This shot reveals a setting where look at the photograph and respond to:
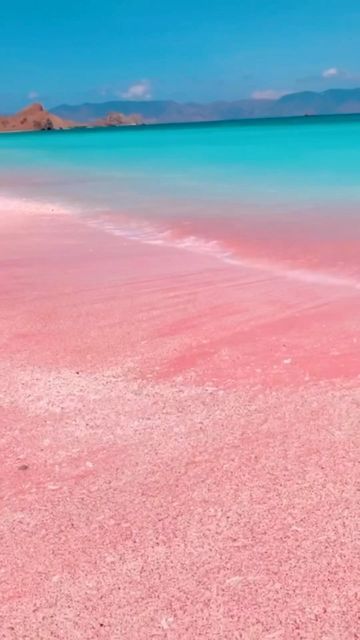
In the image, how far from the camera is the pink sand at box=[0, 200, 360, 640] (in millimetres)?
2955

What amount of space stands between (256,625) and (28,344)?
3.95m

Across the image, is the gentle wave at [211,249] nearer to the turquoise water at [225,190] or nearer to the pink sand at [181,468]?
the turquoise water at [225,190]

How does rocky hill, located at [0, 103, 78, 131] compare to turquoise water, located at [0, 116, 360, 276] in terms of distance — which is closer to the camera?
turquoise water, located at [0, 116, 360, 276]

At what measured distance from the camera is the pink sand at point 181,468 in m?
2.96

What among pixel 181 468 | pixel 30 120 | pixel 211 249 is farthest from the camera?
pixel 30 120

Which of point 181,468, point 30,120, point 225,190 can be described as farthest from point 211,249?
point 30,120

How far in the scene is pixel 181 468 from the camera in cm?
404

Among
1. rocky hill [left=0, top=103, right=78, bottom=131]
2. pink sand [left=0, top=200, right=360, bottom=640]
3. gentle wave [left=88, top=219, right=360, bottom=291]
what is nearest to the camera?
pink sand [left=0, top=200, right=360, bottom=640]

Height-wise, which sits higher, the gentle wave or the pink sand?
the pink sand

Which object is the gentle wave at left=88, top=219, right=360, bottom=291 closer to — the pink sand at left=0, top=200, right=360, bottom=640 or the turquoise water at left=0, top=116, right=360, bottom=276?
the turquoise water at left=0, top=116, right=360, bottom=276

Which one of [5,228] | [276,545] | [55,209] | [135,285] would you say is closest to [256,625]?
[276,545]

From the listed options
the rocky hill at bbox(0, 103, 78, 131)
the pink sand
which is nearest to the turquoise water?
the pink sand

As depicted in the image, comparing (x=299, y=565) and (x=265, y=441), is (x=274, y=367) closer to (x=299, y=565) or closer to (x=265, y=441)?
(x=265, y=441)

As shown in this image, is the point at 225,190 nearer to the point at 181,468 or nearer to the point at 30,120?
the point at 181,468
